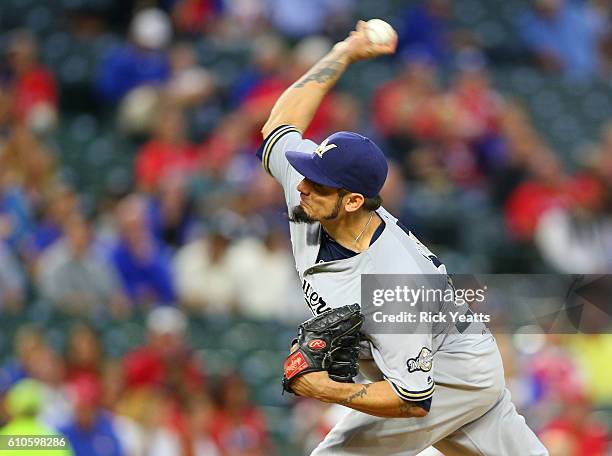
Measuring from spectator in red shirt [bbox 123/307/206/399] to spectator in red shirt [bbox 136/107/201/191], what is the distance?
1791mm

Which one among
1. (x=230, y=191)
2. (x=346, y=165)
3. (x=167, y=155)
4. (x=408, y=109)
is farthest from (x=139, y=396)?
(x=408, y=109)

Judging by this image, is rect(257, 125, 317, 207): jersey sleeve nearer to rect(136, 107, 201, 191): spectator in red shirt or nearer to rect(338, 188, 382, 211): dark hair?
rect(338, 188, 382, 211): dark hair

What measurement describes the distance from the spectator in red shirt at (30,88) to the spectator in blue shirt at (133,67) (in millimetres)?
482

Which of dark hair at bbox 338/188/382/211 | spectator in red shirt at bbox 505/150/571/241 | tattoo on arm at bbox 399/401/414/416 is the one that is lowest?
spectator in red shirt at bbox 505/150/571/241

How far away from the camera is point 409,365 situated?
13.8 feet

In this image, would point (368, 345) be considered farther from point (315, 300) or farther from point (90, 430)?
point (90, 430)

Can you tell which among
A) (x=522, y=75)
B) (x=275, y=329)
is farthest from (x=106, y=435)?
(x=522, y=75)

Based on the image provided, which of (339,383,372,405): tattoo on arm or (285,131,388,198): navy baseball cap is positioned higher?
(285,131,388,198): navy baseball cap

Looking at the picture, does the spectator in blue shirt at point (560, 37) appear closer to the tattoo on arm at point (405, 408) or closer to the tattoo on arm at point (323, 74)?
the tattoo on arm at point (323, 74)

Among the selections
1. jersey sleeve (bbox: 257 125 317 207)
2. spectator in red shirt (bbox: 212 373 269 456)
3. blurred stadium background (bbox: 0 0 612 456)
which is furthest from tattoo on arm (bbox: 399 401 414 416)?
spectator in red shirt (bbox: 212 373 269 456)

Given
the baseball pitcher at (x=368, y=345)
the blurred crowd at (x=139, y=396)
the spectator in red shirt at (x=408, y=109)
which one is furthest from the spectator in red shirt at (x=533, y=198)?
the baseball pitcher at (x=368, y=345)

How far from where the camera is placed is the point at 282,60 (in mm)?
10977

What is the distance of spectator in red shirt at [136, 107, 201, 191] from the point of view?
976cm

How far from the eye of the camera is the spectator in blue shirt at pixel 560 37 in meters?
13.2
